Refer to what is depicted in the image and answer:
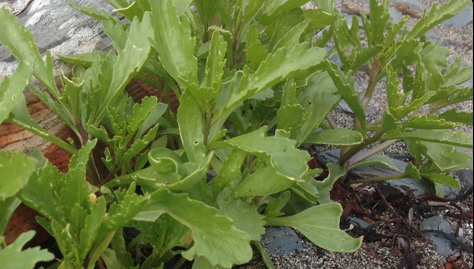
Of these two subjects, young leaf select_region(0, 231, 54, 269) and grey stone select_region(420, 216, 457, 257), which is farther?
grey stone select_region(420, 216, 457, 257)

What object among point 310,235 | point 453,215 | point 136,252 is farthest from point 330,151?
point 136,252

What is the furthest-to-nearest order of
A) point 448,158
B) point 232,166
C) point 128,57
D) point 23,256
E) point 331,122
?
point 331,122
point 448,158
point 128,57
point 232,166
point 23,256

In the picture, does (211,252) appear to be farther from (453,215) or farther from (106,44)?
(453,215)

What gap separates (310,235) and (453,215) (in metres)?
0.74

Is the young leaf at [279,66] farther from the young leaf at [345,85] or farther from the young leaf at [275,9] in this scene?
the young leaf at [275,9]

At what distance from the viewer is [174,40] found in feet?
4.63

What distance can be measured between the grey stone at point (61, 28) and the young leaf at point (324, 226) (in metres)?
0.72

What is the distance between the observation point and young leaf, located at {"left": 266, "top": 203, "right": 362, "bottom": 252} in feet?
4.71

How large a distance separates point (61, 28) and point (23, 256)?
0.89 m

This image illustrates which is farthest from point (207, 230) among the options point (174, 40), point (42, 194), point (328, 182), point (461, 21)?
point (461, 21)

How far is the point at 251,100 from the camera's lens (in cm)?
170

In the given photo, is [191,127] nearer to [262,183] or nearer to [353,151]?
[262,183]

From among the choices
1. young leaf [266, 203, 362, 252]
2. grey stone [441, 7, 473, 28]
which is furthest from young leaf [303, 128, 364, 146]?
grey stone [441, 7, 473, 28]

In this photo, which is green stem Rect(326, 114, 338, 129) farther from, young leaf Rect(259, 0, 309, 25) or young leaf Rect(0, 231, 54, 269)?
young leaf Rect(0, 231, 54, 269)
